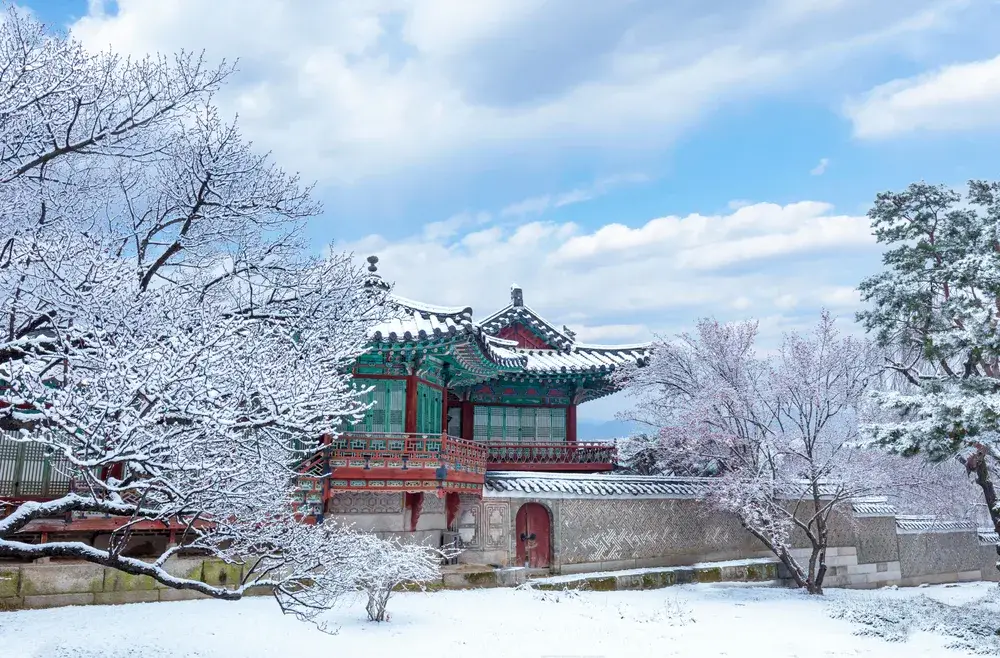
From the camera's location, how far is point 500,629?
12.6 meters

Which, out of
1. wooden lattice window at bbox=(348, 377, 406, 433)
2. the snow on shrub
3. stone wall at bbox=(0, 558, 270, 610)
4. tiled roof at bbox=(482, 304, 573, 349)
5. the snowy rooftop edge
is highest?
tiled roof at bbox=(482, 304, 573, 349)

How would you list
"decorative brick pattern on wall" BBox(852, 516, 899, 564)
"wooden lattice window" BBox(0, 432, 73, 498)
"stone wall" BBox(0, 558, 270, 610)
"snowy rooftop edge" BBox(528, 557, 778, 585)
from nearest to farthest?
"stone wall" BBox(0, 558, 270, 610) < "wooden lattice window" BBox(0, 432, 73, 498) < "snowy rooftop edge" BBox(528, 557, 778, 585) < "decorative brick pattern on wall" BBox(852, 516, 899, 564)

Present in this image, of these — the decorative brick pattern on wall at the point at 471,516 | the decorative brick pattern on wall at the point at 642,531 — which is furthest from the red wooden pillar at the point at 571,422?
the decorative brick pattern on wall at the point at 471,516

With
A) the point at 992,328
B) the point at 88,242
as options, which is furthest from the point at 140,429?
the point at 992,328

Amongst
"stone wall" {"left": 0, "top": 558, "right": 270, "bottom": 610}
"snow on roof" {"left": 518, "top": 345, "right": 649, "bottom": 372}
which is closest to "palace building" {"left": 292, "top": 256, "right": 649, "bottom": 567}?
"snow on roof" {"left": 518, "top": 345, "right": 649, "bottom": 372}

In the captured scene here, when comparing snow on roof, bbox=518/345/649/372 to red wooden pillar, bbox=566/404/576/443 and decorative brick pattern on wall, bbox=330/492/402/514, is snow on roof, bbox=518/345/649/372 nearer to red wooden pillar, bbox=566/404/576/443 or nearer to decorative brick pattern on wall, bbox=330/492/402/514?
red wooden pillar, bbox=566/404/576/443

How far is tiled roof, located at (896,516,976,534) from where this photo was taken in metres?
24.7

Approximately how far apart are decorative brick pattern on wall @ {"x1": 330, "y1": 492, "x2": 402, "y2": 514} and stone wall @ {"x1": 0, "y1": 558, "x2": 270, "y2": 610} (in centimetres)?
358

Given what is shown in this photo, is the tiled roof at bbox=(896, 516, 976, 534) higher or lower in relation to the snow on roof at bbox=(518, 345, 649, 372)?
lower

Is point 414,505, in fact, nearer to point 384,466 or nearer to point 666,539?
point 384,466

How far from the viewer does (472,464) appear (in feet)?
58.4

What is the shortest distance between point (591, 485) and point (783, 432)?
4.97 meters

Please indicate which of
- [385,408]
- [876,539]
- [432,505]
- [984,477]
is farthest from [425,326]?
[876,539]

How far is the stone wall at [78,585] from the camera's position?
39.5 feet
